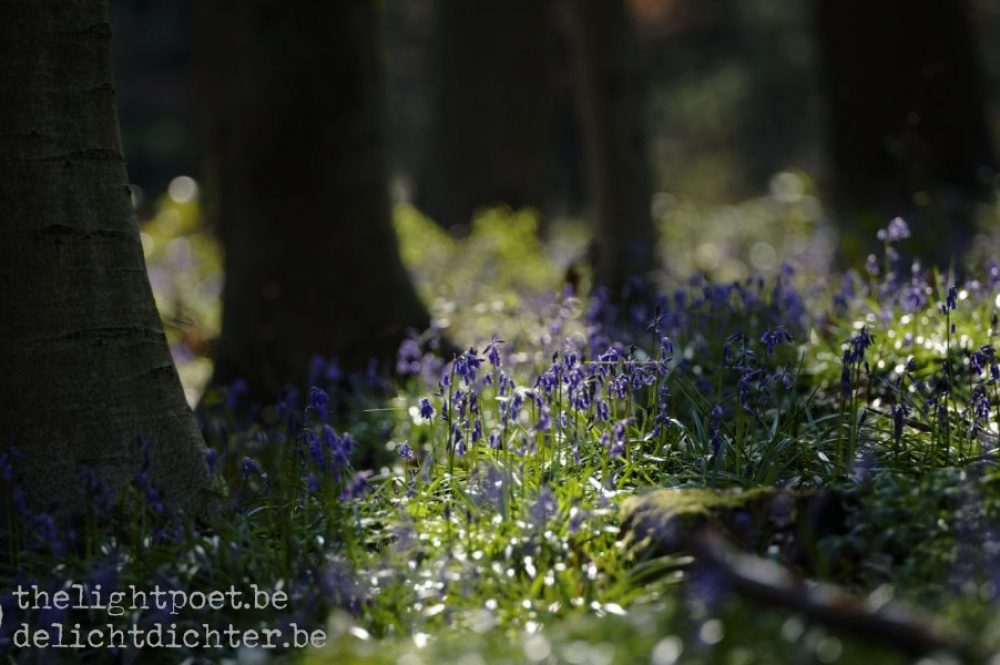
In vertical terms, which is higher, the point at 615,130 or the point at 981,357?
the point at 615,130

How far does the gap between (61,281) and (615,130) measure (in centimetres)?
617

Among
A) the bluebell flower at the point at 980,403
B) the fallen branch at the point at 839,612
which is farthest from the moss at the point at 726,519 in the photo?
the bluebell flower at the point at 980,403

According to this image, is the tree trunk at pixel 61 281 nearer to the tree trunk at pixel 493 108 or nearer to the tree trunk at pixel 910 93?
the tree trunk at pixel 910 93

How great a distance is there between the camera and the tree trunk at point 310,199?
24.0ft

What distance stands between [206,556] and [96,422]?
0.79 m

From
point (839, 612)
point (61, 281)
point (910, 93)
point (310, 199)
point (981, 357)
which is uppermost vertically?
point (910, 93)

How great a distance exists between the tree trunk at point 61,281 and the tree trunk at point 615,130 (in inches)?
213

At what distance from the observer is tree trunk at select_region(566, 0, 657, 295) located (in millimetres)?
9531

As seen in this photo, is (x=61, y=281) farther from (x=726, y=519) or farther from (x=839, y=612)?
(x=839, y=612)

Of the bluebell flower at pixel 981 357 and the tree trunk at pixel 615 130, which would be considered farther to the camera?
the tree trunk at pixel 615 130

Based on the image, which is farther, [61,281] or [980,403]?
[61,281]

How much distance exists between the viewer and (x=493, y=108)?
620 inches

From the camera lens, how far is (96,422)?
14.0ft

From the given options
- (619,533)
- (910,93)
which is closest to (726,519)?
(619,533)
